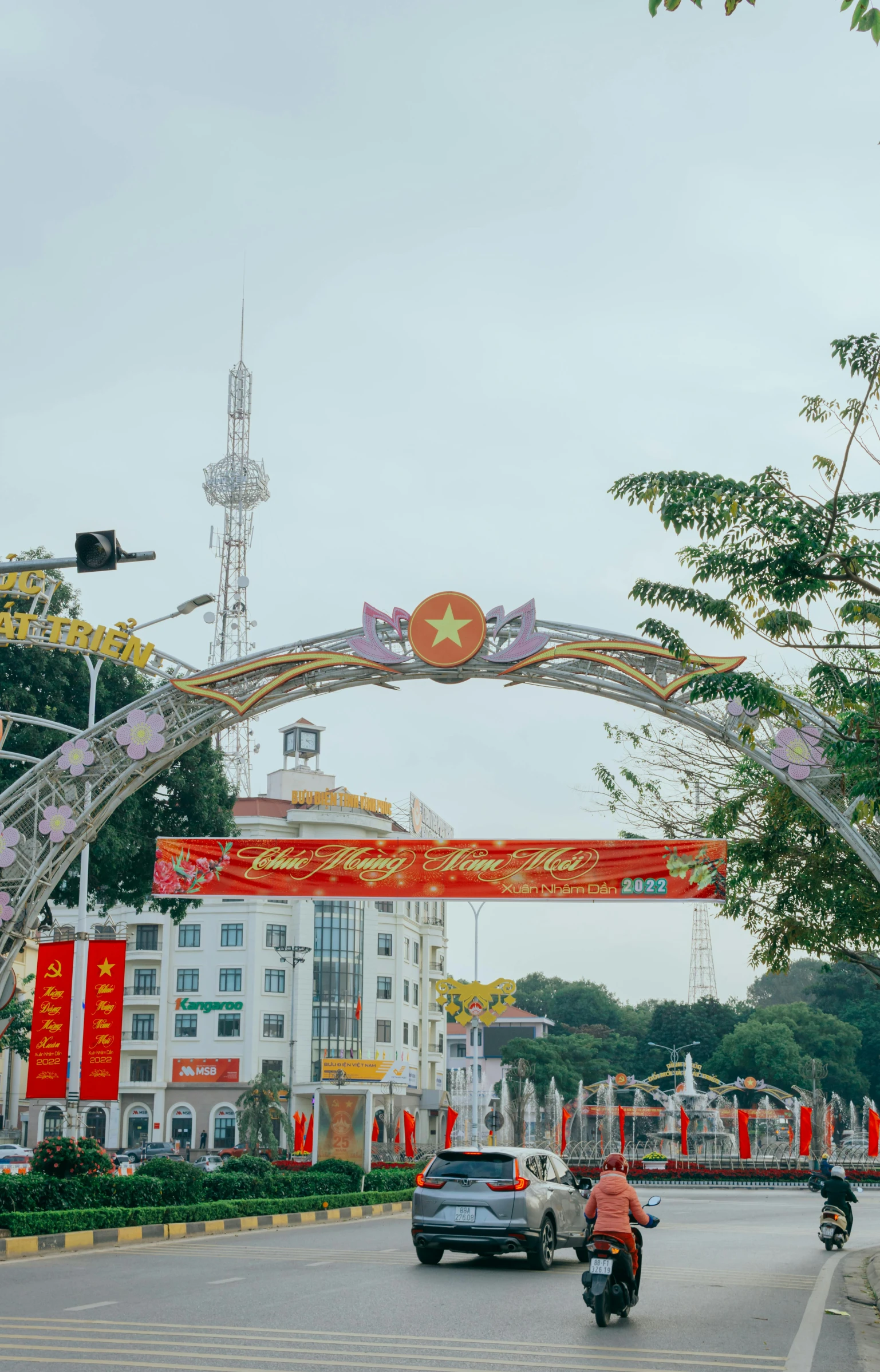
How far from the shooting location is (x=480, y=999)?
35.0 m

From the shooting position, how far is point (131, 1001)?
65.1 metres

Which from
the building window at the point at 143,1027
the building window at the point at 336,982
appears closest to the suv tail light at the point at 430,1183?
the building window at the point at 336,982

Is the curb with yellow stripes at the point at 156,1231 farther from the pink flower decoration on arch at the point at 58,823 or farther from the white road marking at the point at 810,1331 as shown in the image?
the white road marking at the point at 810,1331

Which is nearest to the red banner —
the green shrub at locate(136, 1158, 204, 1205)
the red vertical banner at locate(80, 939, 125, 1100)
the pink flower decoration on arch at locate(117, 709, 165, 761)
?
the red vertical banner at locate(80, 939, 125, 1100)

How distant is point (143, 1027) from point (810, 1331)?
193 feet

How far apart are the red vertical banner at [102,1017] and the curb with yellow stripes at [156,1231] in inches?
94.6

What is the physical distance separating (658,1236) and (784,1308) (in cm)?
946

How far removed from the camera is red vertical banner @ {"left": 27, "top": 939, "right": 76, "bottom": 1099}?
67.1 feet

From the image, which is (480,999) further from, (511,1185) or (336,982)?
(336,982)

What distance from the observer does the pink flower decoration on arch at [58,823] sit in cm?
1916

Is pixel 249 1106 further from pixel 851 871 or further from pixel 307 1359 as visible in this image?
pixel 307 1359

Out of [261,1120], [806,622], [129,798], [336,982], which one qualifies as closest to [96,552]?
[806,622]

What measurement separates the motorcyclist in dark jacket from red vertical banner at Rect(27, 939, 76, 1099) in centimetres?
1109

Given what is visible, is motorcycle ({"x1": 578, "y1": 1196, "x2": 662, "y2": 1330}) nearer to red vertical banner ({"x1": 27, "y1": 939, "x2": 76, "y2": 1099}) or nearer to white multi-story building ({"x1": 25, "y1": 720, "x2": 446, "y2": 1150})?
red vertical banner ({"x1": 27, "y1": 939, "x2": 76, "y2": 1099})
